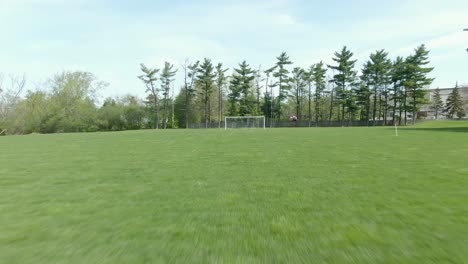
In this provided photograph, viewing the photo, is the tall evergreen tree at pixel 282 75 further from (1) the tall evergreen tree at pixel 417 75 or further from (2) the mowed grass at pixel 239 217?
(2) the mowed grass at pixel 239 217

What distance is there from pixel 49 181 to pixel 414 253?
333 inches

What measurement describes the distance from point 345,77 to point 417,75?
1329 centimetres

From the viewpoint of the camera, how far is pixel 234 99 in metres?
65.0

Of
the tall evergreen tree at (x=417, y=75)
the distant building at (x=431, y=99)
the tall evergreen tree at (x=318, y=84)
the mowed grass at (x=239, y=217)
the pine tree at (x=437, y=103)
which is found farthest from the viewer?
the pine tree at (x=437, y=103)

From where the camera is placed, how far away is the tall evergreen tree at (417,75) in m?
51.5

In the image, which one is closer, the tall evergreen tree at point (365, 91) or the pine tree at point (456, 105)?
the tall evergreen tree at point (365, 91)

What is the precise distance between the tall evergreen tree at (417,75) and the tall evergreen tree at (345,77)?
1052 centimetres

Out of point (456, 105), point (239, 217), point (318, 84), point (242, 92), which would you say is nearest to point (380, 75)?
point (318, 84)

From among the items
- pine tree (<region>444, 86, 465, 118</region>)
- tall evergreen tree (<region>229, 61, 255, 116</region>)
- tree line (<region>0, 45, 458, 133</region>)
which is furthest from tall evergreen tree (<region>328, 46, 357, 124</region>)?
pine tree (<region>444, 86, 465, 118</region>)

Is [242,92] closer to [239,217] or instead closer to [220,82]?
[220,82]

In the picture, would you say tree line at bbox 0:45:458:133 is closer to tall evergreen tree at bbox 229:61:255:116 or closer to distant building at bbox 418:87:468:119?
tall evergreen tree at bbox 229:61:255:116

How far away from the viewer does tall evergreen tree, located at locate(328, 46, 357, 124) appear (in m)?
59.8

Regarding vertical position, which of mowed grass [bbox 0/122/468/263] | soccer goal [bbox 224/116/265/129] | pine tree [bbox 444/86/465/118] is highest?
pine tree [bbox 444/86/465/118]

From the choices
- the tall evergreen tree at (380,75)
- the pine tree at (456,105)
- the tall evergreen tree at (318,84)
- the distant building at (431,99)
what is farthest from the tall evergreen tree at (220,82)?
the pine tree at (456,105)
